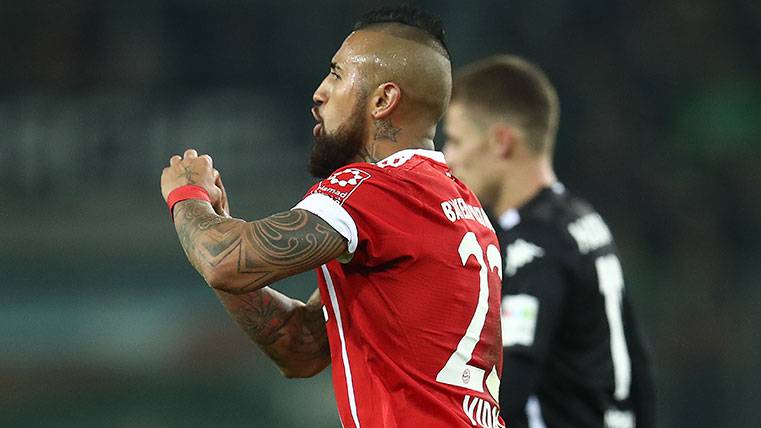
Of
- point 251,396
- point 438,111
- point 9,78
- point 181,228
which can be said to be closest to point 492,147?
point 438,111

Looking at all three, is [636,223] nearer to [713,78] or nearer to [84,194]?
[713,78]

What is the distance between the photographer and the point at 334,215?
314 centimetres

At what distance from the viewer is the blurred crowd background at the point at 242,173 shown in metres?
9.34

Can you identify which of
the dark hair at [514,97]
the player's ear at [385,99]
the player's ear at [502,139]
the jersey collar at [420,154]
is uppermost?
the player's ear at [385,99]

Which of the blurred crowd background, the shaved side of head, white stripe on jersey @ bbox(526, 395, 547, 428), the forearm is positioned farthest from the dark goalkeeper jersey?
the blurred crowd background

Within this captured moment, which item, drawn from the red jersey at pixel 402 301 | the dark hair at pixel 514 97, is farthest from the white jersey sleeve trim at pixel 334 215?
the dark hair at pixel 514 97

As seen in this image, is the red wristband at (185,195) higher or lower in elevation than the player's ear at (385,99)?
lower

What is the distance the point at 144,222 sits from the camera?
9.66 metres

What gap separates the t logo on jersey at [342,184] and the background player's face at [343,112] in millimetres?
236

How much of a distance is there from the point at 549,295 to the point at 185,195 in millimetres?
1965

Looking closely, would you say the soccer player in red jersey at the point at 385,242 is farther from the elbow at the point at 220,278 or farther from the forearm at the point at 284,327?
the forearm at the point at 284,327

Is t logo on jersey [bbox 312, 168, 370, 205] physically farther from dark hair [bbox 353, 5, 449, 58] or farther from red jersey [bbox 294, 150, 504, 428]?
dark hair [bbox 353, 5, 449, 58]

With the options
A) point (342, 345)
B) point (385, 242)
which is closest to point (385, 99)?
point (385, 242)

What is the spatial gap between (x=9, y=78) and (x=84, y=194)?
4.38ft
